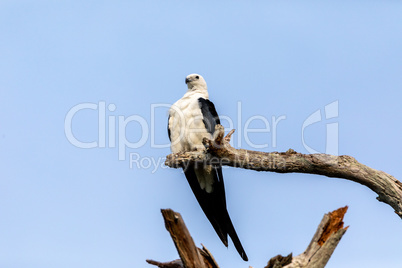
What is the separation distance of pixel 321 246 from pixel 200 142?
8.96ft

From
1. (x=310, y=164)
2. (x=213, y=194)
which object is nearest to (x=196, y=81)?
(x=213, y=194)

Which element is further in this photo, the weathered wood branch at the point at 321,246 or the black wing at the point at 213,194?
the black wing at the point at 213,194

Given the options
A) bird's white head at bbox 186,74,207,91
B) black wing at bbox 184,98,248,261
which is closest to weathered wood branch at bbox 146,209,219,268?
black wing at bbox 184,98,248,261

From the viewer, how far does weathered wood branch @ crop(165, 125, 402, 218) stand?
180 inches

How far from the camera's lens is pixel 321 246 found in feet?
12.6

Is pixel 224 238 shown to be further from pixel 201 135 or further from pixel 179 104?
pixel 179 104

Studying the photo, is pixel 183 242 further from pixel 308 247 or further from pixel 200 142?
pixel 200 142

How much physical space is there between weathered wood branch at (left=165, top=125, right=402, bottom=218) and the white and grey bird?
129cm

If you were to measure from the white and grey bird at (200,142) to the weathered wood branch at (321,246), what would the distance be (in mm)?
2175

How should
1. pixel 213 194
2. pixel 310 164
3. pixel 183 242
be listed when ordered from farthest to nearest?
pixel 213 194, pixel 310 164, pixel 183 242

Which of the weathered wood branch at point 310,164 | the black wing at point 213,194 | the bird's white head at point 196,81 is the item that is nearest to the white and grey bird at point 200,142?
the black wing at point 213,194

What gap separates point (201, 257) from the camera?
3.94 metres

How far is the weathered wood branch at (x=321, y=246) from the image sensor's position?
12.3 feet

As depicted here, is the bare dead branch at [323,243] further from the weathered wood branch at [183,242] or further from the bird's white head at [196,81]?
the bird's white head at [196,81]
